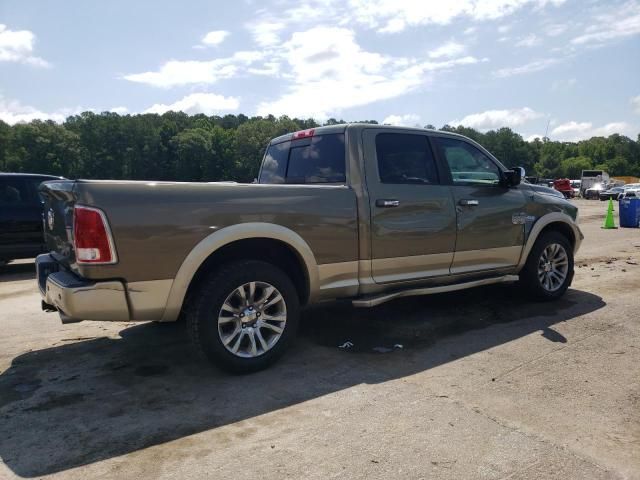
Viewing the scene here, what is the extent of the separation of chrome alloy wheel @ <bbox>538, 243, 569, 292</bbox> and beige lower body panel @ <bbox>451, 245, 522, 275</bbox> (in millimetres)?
479

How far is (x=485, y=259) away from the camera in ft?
17.4

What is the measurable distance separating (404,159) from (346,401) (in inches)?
94.7

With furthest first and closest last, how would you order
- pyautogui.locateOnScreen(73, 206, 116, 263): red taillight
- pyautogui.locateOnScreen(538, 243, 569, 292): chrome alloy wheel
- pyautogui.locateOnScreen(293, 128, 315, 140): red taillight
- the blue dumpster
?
the blue dumpster < pyautogui.locateOnScreen(538, 243, 569, 292): chrome alloy wheel < pyautogui.locateOnScreen(293, 128, 315, 140): red taillight < pyautogui.locateOnScreen(73, 206, 116, 263): red taillight

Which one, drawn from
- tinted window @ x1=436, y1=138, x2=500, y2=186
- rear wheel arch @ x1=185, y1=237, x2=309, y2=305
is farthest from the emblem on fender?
tinted window @ x1=436, y1=138, x2=500, y2=186

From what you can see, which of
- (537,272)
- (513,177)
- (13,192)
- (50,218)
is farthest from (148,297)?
(13,192)

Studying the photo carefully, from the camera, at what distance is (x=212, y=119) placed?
132125 mm

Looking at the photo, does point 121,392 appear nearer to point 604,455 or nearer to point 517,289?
point 604,455

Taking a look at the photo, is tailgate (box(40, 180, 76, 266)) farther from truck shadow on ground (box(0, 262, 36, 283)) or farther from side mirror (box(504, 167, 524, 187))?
truck shadow on ground (box(0, 262, 36, 283))

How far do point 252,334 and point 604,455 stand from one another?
239 cm

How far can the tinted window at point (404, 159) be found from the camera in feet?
15.2

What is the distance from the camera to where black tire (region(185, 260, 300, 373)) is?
3645 mm

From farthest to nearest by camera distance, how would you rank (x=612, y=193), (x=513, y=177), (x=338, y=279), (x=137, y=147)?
1. (x=137, y=147)
2. (x=612, y=193)
3. (x=513, y=177)
4. (x=338, y=279)

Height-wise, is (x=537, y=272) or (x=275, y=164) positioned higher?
(x=275, y=164)

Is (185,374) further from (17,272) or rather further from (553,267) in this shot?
(17,272)
